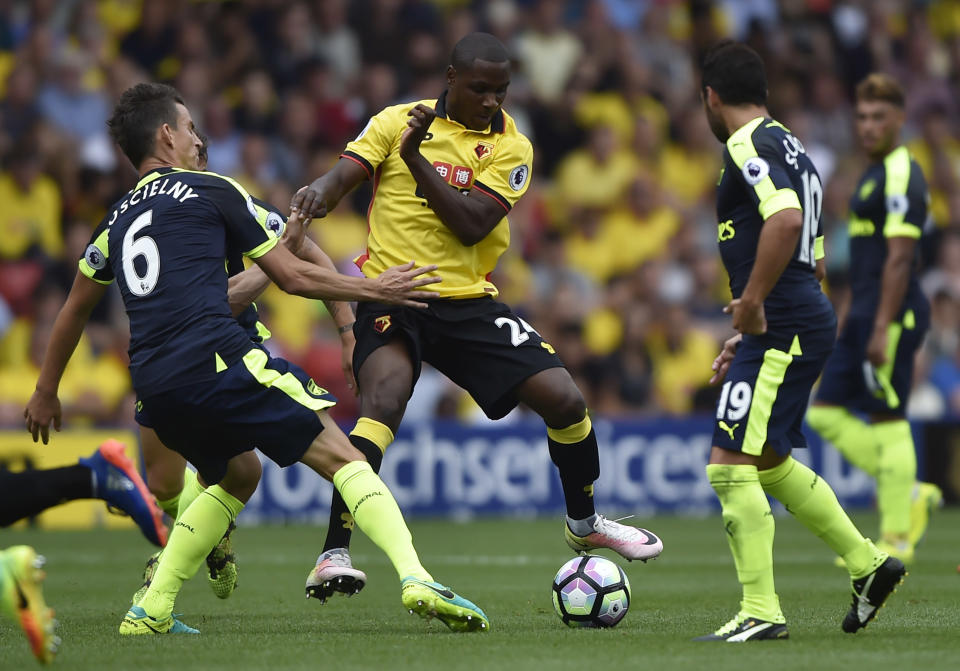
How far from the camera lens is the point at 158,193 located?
577 cm

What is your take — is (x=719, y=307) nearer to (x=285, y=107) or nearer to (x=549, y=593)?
(x=285, y=107)

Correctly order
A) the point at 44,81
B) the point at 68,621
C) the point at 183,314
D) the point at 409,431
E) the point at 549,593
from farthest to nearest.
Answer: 1. the point at 44,81
2. the point at 409,431
3. the point at 549,593
4. the point at 68,621
5. the point at 183,314

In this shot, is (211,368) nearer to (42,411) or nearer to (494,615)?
(42,411)

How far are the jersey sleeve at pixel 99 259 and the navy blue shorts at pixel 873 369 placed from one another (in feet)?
16.6

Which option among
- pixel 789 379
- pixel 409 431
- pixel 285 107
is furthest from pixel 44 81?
pixel 789 379

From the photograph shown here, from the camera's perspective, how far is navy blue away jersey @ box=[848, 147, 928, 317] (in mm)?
9133

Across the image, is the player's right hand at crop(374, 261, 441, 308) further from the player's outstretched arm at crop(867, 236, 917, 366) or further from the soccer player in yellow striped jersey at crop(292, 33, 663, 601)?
the player's outstretched arm at crop(867, 236, 917, 366)

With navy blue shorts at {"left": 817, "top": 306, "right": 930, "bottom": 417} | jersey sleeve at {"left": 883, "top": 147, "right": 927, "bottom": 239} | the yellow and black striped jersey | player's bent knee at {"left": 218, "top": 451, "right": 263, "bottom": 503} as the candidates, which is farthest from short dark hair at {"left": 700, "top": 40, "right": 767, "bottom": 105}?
navy blue shorts at {"left": 817, "top": 306, "right": 930, "bottom": 417}

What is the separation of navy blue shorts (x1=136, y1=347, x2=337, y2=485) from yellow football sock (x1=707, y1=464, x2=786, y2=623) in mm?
1546

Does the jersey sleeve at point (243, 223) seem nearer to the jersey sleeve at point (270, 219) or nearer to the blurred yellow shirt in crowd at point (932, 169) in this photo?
the jersey sleeve at point (270, 219)

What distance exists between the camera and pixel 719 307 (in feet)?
50.8

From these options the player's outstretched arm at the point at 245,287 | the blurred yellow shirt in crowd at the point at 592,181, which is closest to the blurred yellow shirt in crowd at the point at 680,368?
the blurred yellow shirt in crowd at the point at 592,181

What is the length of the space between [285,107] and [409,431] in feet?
14.4

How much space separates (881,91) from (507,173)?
11.2 ft
